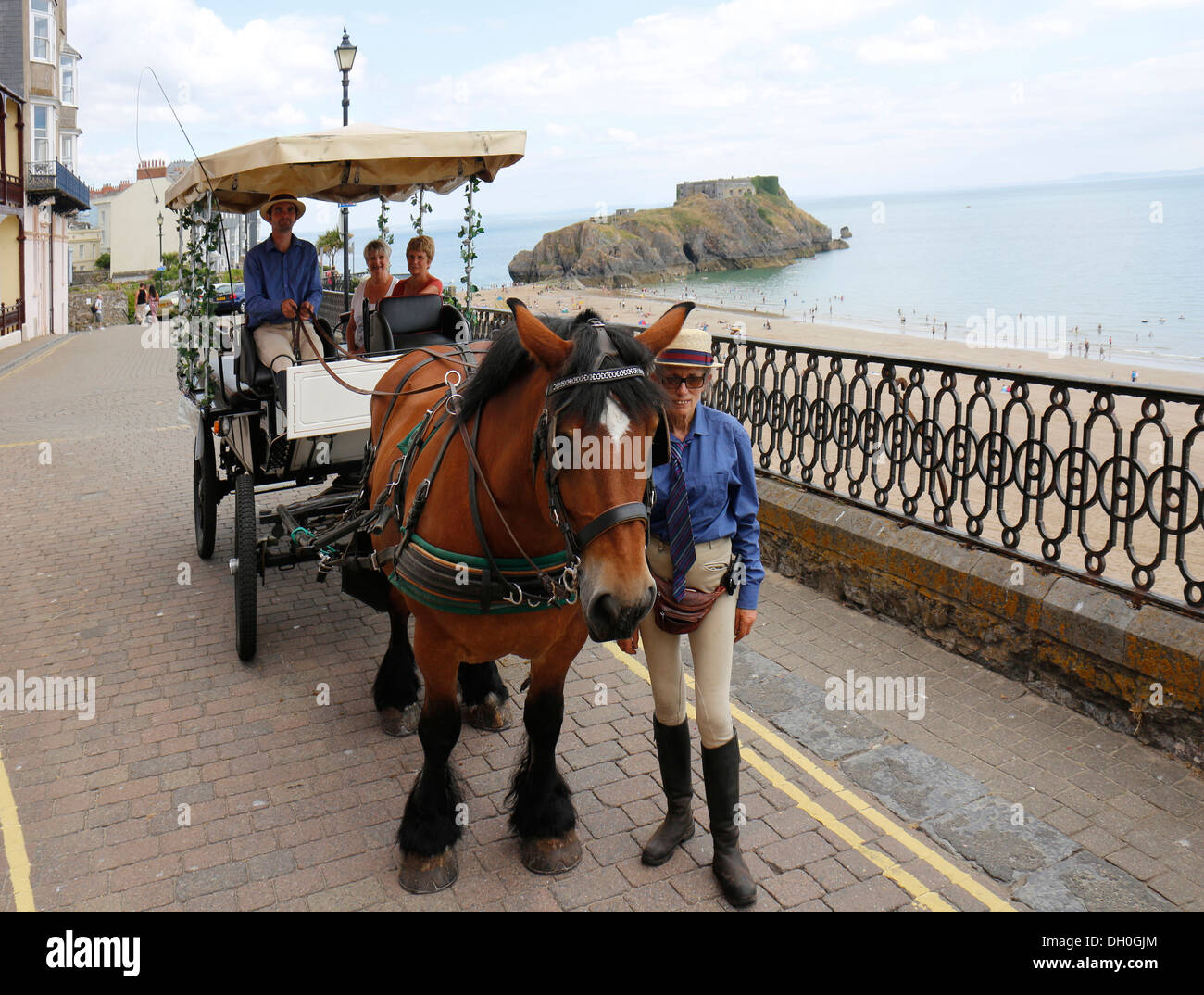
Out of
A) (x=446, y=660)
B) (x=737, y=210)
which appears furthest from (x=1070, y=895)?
(x=737, y=210)

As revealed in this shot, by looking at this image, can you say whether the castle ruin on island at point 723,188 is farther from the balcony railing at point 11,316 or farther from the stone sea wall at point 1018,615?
the stone sea wall at point 1018,615

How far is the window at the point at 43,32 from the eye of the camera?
124 feet

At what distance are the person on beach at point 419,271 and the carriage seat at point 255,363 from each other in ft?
2.54

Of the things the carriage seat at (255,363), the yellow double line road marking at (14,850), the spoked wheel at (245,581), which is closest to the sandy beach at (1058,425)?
the carriage seat at (255,363)

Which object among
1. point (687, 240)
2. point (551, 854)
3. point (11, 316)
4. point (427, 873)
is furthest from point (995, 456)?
point (687, 240)

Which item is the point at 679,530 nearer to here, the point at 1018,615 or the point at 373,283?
the point at 1018,615

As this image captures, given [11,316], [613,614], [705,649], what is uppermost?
[11,316]

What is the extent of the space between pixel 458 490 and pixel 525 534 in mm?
381

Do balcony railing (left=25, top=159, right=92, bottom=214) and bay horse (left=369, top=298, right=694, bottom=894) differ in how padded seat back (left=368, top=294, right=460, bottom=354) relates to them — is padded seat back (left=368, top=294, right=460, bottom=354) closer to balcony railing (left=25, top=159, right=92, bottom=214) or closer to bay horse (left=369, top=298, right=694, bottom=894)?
bay horse (left=369, top=298, right=694, bottom=894)

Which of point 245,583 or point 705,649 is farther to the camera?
point 245,583

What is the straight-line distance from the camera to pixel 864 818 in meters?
4.41

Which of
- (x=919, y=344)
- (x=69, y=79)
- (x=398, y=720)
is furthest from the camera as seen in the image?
(x=69, y=79)

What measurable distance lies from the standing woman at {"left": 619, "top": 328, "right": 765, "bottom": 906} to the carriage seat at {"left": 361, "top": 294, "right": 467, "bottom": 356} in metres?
3.40

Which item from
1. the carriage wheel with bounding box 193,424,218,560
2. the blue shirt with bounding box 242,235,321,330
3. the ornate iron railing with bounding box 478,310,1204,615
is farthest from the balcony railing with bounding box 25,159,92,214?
the ornate iron railing with bounding box 478,310,1204,615
